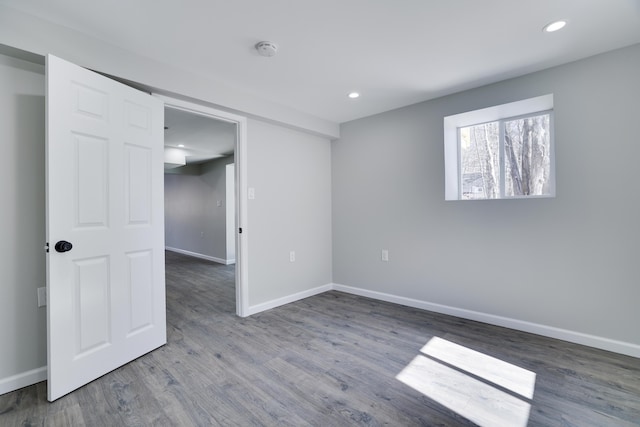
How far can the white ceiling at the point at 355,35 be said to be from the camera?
171 centimetres

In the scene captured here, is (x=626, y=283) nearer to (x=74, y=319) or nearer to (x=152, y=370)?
(x=152, y=370)

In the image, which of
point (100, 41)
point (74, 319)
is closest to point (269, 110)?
point (100, 41)

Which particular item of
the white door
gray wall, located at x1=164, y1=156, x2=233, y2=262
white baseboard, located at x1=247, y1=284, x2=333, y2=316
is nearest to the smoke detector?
the white door

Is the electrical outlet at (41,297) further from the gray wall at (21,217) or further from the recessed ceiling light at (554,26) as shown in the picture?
the recessed ceiling light at (554,26)

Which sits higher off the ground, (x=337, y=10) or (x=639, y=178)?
(x=337, y=10)

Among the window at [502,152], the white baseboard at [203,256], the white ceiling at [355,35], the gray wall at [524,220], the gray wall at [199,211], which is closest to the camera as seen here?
the white ceiling at [355,35]

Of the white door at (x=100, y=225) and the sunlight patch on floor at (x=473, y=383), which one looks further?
the white door at (x=100, y=225)

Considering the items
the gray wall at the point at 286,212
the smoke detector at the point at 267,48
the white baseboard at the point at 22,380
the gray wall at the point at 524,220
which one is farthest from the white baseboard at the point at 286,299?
the smoke detector at the point at 267,48

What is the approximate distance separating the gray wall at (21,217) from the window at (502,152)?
3469 mm

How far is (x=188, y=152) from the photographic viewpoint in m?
5.79

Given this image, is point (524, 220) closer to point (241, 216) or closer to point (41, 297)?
point (241, 216)

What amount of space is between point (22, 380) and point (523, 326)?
151 inches

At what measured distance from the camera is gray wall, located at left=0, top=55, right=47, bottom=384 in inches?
70.5

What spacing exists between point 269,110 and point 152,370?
2.58 metres
